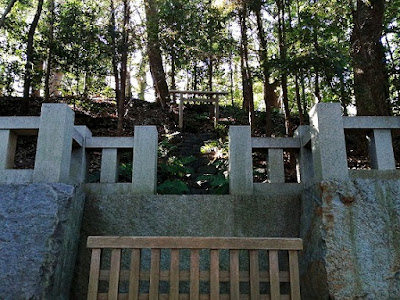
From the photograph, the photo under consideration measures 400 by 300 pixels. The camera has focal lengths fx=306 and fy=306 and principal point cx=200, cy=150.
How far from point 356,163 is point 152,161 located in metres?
4.73

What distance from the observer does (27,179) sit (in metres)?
3.11

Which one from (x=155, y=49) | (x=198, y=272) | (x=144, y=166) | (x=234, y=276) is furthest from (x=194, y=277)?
(x=155, y=49)

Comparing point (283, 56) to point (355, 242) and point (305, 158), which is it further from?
point (355, 242)

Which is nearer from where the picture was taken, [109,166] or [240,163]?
[240,163]

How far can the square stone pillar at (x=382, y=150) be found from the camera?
3170 mm

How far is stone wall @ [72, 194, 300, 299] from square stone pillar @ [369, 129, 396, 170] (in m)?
0.92

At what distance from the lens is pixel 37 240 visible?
267 centimetres

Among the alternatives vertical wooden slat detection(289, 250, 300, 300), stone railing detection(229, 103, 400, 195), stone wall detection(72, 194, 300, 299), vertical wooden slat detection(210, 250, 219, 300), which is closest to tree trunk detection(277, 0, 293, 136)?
stone railing detection(229, 103, 400, 195)

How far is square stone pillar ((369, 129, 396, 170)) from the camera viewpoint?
3170 millimetres

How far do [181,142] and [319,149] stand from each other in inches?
232

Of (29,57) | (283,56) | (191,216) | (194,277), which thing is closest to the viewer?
(194,277)

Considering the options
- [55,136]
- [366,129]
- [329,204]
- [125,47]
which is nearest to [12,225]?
[55,136]

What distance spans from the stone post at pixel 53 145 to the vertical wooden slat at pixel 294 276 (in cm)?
230

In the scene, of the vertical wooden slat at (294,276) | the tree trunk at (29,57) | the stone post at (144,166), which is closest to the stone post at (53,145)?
the stone post at (144,166)
